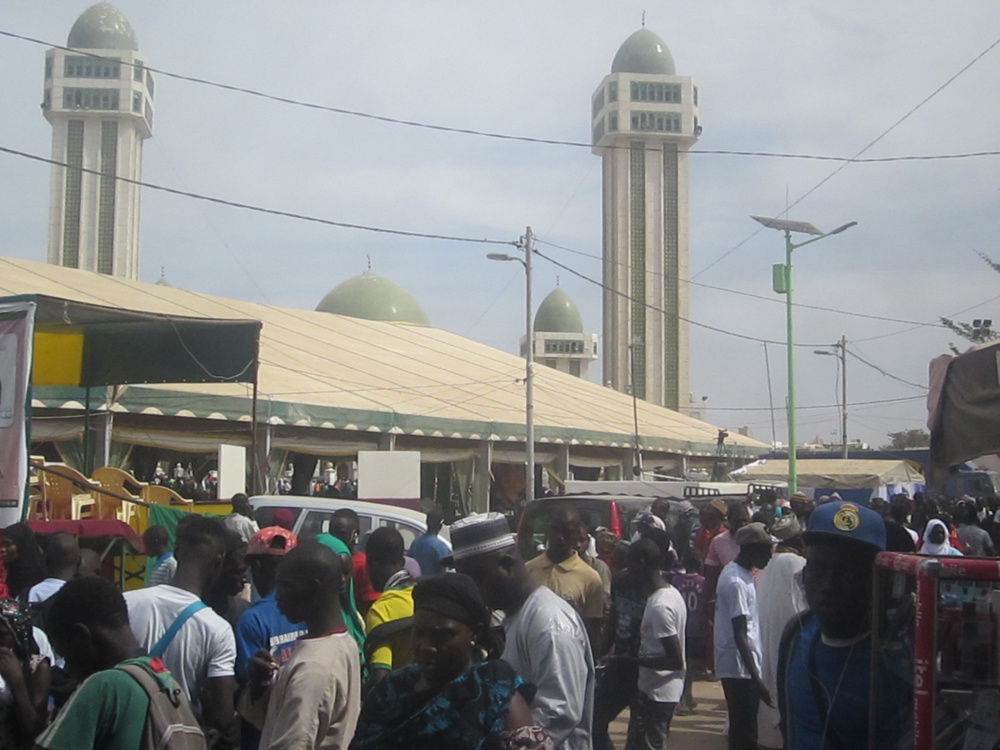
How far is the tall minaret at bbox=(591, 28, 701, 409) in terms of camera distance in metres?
77.3

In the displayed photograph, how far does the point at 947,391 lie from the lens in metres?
5.46

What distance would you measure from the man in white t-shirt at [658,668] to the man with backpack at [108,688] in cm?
330

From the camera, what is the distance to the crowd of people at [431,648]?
2.84 m

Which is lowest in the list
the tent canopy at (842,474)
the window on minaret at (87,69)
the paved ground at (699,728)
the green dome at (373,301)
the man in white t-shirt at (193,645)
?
the paved ground at (699,728)

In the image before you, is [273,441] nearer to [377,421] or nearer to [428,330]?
[377,421]

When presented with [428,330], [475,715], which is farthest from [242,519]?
[428,330]

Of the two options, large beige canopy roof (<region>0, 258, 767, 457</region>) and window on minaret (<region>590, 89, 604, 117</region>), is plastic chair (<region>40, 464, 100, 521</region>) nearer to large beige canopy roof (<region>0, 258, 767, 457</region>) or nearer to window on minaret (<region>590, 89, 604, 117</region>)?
large beige canopy roof (<region>0, 258, 767, 457</region>)

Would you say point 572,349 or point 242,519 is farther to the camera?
point 572,349

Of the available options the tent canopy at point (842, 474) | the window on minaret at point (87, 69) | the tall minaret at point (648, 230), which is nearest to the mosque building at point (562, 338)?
the tall minaret at point (648, 230)

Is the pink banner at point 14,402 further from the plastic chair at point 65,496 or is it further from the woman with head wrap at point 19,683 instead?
the woman with head wrap at point 19,683

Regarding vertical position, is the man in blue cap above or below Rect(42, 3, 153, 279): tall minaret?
below

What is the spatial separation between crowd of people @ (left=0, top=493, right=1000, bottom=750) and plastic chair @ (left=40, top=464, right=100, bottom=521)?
18.3 ft

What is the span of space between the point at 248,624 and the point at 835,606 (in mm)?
2324

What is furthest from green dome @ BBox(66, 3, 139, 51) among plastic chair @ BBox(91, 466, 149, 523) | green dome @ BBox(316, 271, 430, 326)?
plastic chair @ BBox(91, 466, 149, 523)
